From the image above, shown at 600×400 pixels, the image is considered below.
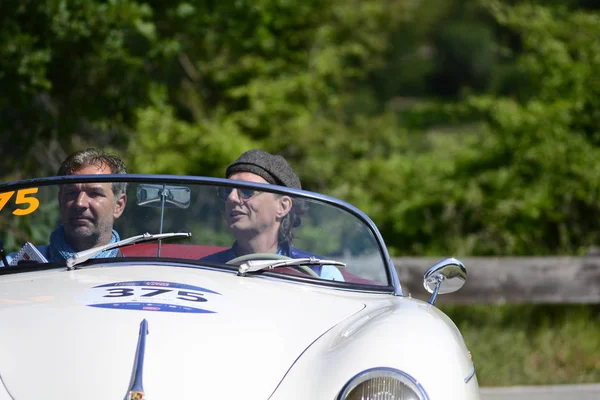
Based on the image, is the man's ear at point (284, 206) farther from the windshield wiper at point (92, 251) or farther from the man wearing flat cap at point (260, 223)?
the windshield wiper at point (92, 251)

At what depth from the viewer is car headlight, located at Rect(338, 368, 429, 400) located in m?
2.62

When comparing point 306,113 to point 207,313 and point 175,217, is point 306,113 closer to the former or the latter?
point 175,217

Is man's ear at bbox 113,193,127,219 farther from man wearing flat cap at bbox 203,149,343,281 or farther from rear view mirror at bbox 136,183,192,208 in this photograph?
man wearing flat cap at bbox 203,149,343,281

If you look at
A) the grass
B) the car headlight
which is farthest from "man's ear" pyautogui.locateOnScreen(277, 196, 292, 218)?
the grass

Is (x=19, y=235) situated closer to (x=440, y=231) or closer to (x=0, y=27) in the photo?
(x=0, y=27)

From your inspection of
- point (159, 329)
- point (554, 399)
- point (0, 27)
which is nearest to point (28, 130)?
point (0, 27)

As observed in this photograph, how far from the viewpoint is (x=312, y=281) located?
3.48 m

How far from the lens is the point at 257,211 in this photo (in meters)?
3.69

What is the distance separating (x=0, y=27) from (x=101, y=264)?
412 centimetres

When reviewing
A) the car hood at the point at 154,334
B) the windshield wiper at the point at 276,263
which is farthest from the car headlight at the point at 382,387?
the windshield wiper at the point at 276,263

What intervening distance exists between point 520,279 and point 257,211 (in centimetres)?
449

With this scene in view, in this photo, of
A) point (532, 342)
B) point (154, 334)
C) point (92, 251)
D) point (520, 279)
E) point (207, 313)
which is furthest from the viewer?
point (532, 342)

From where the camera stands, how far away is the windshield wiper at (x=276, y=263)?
3420 millimetres

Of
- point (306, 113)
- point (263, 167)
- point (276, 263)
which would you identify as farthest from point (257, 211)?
point (306, 113)
